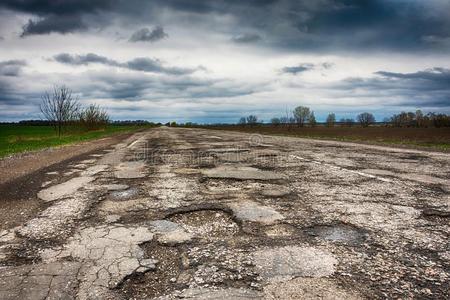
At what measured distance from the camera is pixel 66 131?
1462 inches

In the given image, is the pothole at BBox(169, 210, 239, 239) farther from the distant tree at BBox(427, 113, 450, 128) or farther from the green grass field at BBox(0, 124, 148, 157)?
the distant tree at BBox(427, 113, 450, 128)

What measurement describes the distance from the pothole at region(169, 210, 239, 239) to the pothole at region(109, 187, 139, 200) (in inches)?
55.0

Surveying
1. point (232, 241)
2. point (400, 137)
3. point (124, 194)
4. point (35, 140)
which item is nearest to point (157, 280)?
point (232, 241)

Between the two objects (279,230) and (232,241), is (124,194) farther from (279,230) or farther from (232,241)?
(279,230)

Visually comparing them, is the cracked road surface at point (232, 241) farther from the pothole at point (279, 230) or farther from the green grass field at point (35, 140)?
the green grass field at point (35, 140)

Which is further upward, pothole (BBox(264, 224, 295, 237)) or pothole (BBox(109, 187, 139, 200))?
pothole (BBox(264, 224, 295, 237))

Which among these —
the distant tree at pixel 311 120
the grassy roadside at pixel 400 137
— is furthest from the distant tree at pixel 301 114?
the grassy roadside at pixel 400 137

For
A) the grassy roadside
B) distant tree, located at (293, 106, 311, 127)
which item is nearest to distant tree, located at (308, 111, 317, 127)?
distant tree, located at (293, 106, 311, 127)

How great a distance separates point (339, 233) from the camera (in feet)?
12.1

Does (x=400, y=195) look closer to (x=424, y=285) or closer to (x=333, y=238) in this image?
(x=333, y=238)

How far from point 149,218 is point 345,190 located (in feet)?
10.5

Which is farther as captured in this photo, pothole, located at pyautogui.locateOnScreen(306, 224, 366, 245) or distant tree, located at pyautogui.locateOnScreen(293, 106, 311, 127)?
distant tree, located at pyautogui.locateOnScreen(293, 106, 311, 127)

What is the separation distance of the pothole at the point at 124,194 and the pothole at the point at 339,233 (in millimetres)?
2917

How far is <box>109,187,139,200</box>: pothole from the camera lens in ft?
17.9
